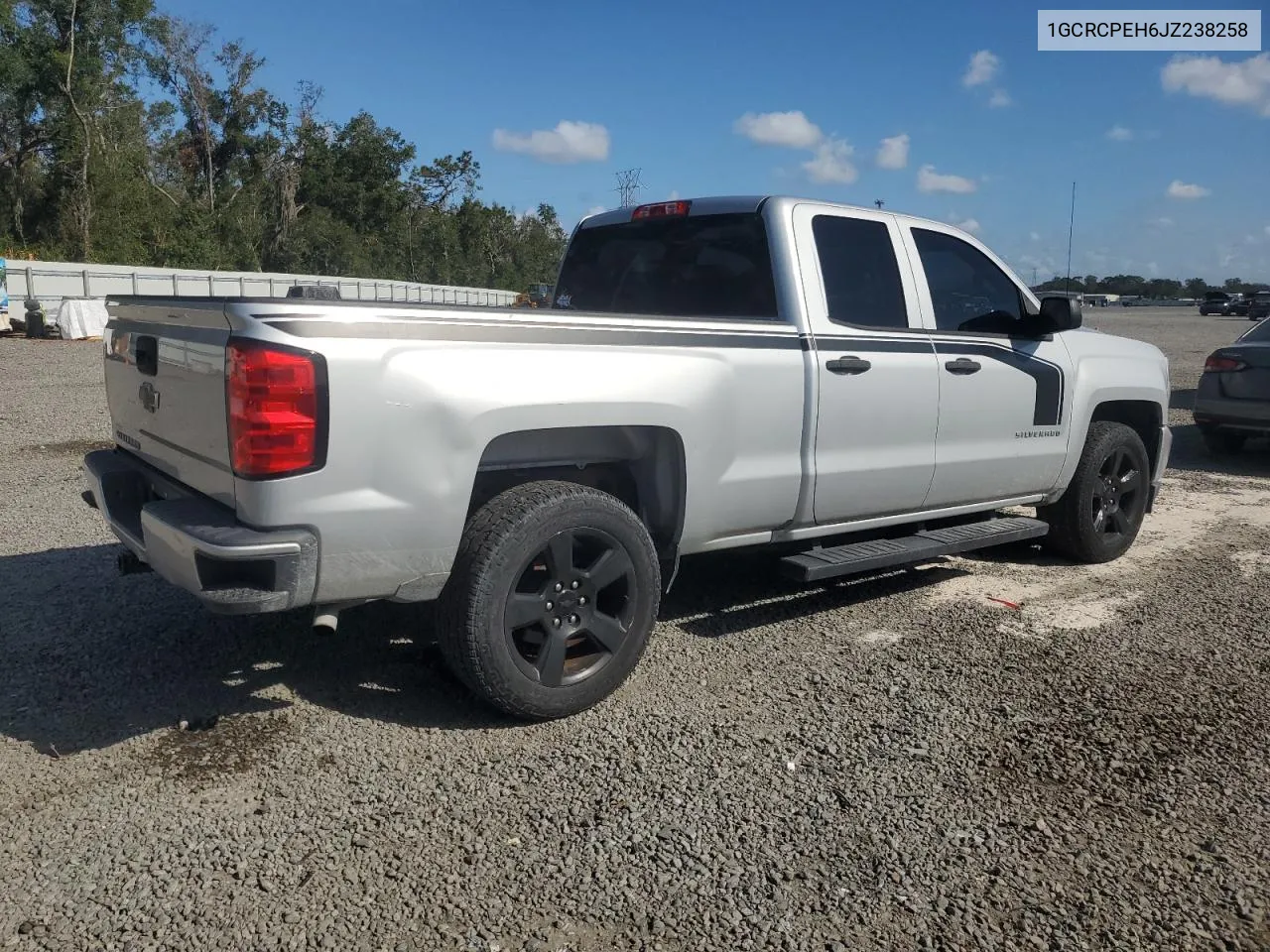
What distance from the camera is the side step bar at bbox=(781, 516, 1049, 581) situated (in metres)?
4.61

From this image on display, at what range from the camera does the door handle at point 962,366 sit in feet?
16.9

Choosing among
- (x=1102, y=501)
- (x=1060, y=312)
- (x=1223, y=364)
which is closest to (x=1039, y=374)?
(x=1060, y=312)

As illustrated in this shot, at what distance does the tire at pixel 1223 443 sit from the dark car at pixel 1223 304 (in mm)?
51721

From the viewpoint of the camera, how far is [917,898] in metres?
2.85

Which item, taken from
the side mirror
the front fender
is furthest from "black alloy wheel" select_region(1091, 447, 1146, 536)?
the side mirror

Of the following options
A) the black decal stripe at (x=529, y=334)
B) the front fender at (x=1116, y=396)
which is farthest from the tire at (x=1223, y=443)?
the black decal stripe at (x=529, y=334)

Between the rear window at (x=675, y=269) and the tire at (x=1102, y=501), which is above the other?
the rear window at (x=675, y=269)

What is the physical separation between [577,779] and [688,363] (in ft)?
5.34

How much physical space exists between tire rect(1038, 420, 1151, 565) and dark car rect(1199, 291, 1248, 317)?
5708 centimetres

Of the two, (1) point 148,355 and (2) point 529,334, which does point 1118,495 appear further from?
(1) point 148,355

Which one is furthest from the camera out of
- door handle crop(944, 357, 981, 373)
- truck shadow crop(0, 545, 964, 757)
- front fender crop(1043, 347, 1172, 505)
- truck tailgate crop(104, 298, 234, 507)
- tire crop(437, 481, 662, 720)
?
front fender crop(1043, 347, 1172, 505)

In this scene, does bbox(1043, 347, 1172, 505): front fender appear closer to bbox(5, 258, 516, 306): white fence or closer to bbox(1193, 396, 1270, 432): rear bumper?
bbox(1193, 396, 1270, 432): rear bumper

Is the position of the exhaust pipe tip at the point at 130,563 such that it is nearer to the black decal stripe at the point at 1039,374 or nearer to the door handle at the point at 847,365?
the door handle at the point at 847,365

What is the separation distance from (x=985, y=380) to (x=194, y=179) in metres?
61.5
